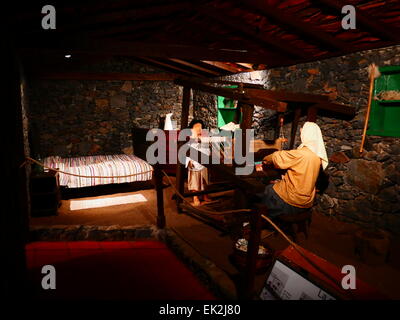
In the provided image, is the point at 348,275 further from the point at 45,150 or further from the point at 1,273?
the point at 45,150

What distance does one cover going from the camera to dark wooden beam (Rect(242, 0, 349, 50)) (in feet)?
16.3

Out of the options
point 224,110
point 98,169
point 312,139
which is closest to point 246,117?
point 312,139

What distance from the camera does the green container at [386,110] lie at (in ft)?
16.0

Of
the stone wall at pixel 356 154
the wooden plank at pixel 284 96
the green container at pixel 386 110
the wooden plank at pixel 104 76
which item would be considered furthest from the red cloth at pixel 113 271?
the wooden plank at pixel 104 76

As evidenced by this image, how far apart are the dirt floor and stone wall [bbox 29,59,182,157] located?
3148 millimetres

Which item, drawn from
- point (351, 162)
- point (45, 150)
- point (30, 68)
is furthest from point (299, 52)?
point (45, 150)

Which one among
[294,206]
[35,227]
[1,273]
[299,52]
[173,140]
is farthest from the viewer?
[173,140]

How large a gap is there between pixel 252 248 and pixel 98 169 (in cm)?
581

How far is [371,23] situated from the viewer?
455 centimetres

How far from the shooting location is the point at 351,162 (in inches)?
223

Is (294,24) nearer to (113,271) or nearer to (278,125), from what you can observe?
(278,125)

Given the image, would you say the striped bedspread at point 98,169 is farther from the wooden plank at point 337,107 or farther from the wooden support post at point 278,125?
the wooden plank at point 337,107

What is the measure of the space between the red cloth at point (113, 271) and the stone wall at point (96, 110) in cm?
505
